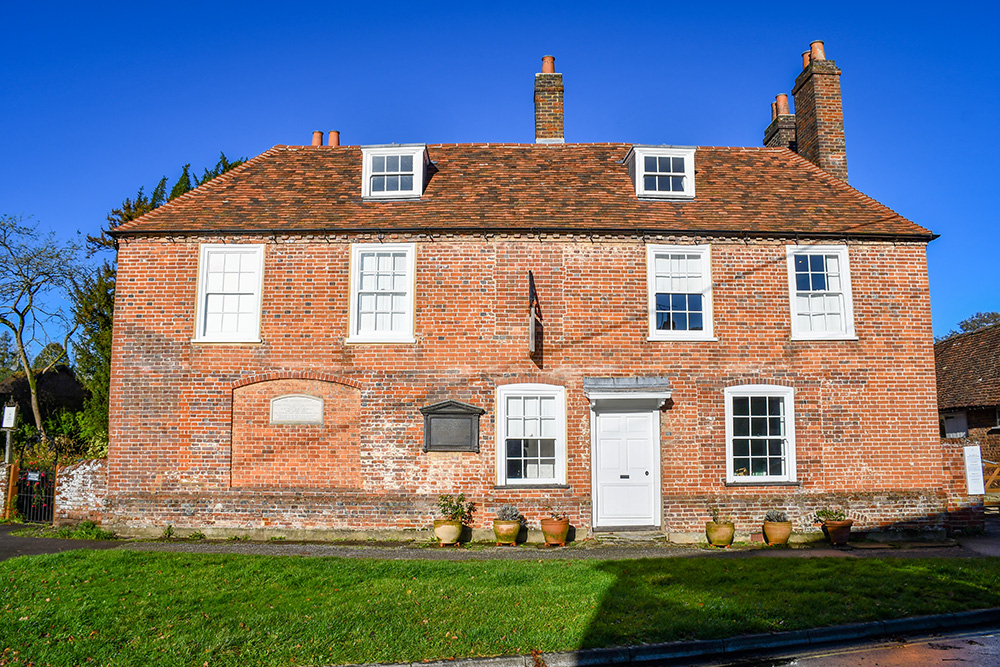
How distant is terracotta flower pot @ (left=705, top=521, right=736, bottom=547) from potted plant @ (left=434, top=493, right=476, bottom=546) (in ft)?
15.1

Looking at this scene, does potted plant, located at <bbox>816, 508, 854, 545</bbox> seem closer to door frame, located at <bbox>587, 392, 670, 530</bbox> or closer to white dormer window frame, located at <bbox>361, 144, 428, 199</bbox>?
door frame, located at <bbox>587, 392, 670, 530</bbox>

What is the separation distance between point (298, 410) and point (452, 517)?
12.5 feet

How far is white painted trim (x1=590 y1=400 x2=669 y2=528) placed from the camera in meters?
13.8

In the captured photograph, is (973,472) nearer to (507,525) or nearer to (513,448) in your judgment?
(513,448)

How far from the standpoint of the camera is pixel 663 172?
16016 mm

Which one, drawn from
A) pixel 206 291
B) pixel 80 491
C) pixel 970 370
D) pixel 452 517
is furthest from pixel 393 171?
pixel 970 370

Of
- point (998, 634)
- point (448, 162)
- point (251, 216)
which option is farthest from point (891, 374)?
point (251, 216)

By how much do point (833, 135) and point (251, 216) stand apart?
14.1 metres

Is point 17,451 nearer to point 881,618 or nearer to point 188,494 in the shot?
point 188,494

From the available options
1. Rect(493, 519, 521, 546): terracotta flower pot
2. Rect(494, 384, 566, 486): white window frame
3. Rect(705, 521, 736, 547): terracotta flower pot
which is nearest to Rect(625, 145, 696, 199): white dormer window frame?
Rect(494, 384, 566, 486): white window frame

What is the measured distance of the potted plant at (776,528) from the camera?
43.7 ft

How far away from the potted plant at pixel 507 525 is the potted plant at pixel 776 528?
482cm

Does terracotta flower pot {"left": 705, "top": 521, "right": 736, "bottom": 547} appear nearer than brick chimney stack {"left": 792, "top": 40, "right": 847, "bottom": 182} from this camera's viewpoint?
Yes

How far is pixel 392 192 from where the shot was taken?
51.5 ft
